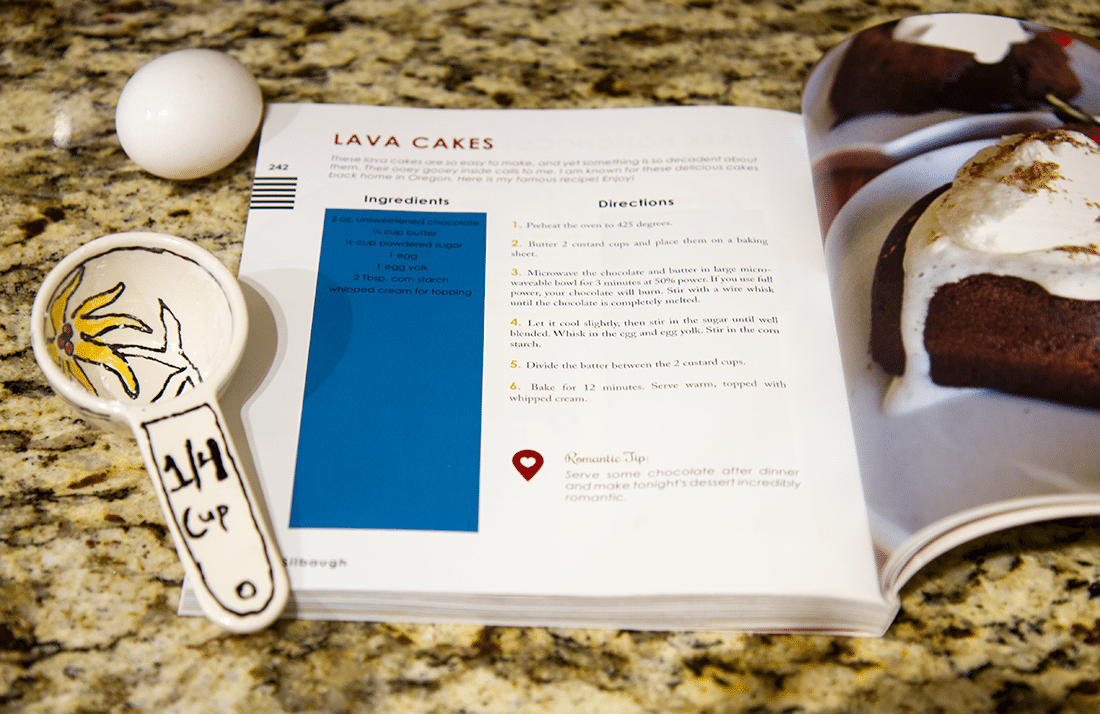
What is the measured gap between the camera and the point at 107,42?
62 cm

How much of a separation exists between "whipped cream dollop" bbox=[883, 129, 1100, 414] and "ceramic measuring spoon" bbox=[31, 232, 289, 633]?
38 cm

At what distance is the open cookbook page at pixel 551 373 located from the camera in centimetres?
40

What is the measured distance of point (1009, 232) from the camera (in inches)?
17.4

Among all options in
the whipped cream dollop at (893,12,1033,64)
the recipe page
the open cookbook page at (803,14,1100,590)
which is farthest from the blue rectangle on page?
the whipped cream dollop at (893,12,1033,64)

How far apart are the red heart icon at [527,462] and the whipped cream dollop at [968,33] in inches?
16.7

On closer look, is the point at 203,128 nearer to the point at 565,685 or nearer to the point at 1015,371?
the point at 565,685

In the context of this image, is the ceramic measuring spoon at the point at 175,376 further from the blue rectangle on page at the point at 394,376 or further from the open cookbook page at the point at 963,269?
the open cookbook page at the point at 963,269

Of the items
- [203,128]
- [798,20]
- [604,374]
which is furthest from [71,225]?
[798,20]

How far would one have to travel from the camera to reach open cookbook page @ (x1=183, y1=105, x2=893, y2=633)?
404 millimetres

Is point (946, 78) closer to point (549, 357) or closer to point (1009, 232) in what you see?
point (1009, 232)

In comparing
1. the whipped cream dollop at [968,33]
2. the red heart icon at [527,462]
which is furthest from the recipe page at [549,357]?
the whipped cream dollop at [968,33]

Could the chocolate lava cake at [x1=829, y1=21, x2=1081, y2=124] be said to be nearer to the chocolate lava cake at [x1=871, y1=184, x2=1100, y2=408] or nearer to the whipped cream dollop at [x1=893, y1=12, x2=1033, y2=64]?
the whipped cream dollop at [x1=893, y1=12, x2=1033, y2=64]

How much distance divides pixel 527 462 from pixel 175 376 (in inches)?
9.0

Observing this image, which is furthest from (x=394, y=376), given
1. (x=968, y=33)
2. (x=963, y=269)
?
(x=968, y=33)
